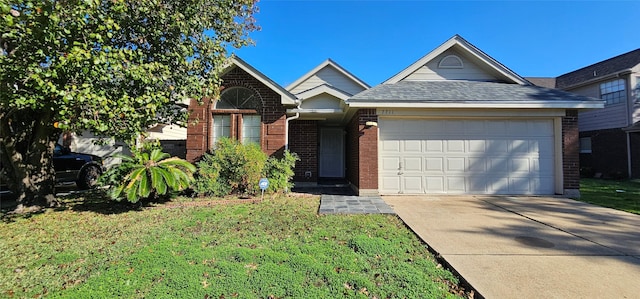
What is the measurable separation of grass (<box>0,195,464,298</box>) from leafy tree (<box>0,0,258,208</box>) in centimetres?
182

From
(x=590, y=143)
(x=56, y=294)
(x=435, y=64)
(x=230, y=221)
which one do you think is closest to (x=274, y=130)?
(x=230, y=221)

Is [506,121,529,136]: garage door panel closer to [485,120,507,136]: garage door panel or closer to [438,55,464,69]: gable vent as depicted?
[485,120,507,136]: garage door panel

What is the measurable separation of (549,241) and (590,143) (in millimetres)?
16855

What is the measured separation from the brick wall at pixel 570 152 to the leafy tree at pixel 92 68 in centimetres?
1001

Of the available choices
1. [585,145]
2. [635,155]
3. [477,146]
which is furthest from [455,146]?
[585,145]

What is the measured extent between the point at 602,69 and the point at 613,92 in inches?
74.4

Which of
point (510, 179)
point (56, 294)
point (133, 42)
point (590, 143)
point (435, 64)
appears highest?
point (435, 64)

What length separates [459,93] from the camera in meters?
8.80

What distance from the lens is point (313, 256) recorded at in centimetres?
379

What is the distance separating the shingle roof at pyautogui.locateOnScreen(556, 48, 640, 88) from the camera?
14.8m

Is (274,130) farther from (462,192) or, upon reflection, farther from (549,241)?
(549,241)

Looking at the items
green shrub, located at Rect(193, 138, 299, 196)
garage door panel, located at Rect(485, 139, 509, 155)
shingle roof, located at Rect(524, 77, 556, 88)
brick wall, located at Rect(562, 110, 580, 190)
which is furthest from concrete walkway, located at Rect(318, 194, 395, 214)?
shingle roof, located at Rect(524, 77, 556, 88)

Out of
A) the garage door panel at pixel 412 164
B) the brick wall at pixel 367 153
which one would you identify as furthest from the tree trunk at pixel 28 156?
the garage door panel at pixel 412 164

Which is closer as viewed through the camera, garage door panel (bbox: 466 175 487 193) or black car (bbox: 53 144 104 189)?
garage door panel (bbox: 466 175 487 193)
